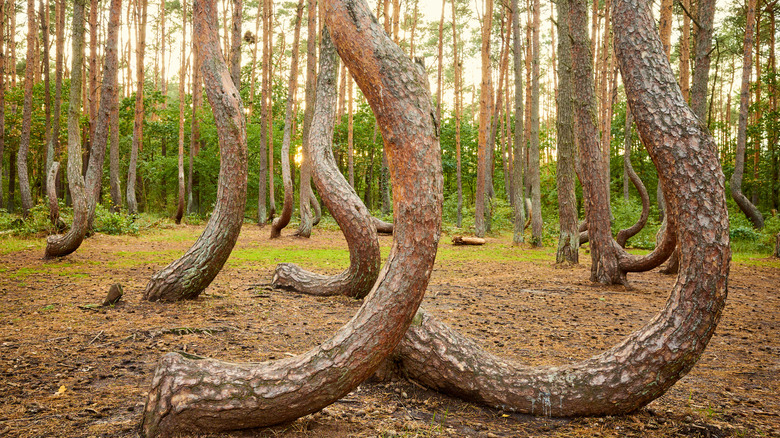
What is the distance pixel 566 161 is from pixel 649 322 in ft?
24.4

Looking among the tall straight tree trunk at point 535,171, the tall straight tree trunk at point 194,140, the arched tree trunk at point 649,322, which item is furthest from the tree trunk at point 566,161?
the tall straight tree trunk at point 194,140

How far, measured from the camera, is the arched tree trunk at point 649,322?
2580 mm

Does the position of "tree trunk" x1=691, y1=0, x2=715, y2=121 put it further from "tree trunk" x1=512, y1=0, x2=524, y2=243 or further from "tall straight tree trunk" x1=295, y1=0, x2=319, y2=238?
"tall straight tree trunk" x1=295, y1=0, x2=319, y2=238

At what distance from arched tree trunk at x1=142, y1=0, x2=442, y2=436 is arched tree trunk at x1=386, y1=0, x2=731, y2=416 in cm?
78

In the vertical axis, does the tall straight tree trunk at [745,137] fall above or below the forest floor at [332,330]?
above

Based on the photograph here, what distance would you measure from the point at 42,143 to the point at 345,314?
27384 millimetres

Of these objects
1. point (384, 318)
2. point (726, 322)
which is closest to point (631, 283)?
point (726, 322)

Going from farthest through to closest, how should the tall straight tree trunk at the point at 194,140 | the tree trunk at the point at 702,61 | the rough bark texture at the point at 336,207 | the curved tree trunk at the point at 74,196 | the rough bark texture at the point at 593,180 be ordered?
1. the tall straight tree trunk at the point at 194,140
2. the tree trunk at the point at 702,61
3. the curved tree trunk at the point at 74,196
4. the rough bark texture at the point at 593,180
5. the rough bark texture at the point at 336,207

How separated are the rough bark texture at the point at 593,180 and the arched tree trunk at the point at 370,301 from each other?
6.13m

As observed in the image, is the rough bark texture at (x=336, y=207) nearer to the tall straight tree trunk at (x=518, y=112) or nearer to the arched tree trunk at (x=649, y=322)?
the arched tree trunk at (x=649, y=322)

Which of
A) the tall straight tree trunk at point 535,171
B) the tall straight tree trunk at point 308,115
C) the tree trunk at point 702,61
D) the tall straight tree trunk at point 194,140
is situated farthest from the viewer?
the tall straight tree trunk at point 194,140

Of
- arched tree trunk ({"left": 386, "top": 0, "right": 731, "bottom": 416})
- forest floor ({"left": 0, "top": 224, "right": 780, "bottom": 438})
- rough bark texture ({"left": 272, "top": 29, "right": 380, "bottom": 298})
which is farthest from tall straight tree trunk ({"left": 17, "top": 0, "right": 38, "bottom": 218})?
Answer: arched tree trunk ({"left": 386, "top": 0, "right": 731, "bottom": 416})

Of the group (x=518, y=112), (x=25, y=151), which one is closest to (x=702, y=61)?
(x=518, y=112)

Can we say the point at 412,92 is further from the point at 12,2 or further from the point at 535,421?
the point at 12,2
